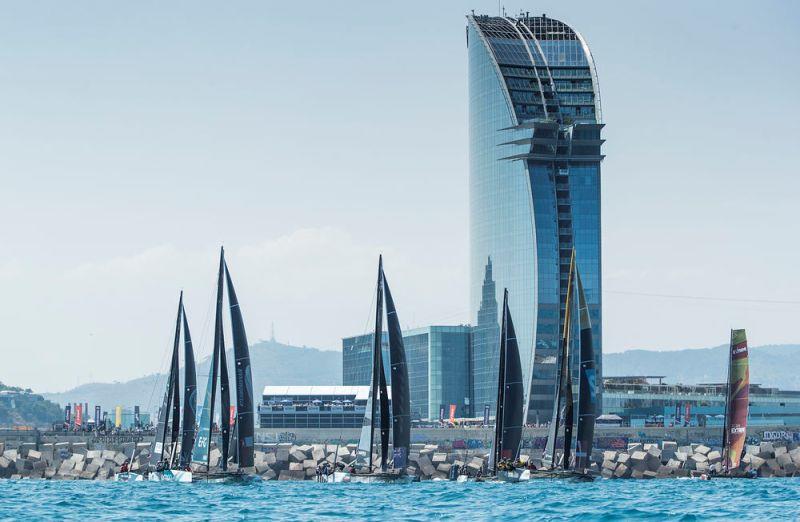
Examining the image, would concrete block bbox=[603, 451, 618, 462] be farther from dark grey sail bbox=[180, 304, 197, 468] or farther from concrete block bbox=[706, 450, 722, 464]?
dark grey sail bbox=[180, 304, 197, 468]

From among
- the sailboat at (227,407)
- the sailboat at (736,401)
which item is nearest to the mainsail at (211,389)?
the sailboat at (227,407)

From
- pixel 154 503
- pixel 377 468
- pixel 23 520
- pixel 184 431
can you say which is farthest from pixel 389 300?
pixel 23 520

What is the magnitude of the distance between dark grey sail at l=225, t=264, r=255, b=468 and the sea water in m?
6.11

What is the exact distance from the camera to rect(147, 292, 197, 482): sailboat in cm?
10775

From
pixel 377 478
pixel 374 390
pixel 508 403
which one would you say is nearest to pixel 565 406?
pixel 508 403

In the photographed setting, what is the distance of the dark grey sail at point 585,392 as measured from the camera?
9962 cm

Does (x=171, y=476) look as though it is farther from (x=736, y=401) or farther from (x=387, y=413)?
(x=736, y=401)

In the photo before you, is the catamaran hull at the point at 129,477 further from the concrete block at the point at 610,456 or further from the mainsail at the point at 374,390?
the concrete block at the point at 610,456

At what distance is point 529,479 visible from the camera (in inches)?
3895

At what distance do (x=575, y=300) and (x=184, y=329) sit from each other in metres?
32.1

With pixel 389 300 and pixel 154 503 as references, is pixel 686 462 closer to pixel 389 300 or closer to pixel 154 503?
pixel 389 300

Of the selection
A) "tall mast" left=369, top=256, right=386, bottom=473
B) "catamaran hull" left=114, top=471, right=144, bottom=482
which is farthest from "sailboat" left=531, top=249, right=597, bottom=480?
"catamaran hull" left=114, top=471, right=144, bottom=482

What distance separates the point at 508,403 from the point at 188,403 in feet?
87.6

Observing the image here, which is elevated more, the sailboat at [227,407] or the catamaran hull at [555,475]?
the sailboat at [227,407]
